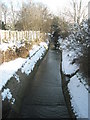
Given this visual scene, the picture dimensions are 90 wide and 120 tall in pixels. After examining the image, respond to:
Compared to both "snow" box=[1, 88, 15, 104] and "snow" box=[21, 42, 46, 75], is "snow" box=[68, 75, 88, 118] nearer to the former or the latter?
"snow" box=[1, 88, 15, 104]

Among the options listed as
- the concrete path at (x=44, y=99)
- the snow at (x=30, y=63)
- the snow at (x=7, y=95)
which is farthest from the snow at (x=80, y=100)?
the snow at (x=30, y=63)

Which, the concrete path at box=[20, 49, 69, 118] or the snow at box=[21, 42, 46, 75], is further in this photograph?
the snow at box=[21, 42, 46, 75]

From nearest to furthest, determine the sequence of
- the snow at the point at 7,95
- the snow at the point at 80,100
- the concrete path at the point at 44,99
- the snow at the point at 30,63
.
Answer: the snow at the point at 80,100 → the snow at the point at 7,95 → the concrete path at the point at 44,99 → the snow at the point at 30,63

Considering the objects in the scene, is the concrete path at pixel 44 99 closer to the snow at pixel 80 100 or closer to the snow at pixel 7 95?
the snow at pixel 7 95

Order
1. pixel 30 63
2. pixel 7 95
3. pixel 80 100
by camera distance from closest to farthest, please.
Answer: pixel 80 100 < pixel 7 95 < pixel 30 63

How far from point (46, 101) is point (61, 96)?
1.00 meters

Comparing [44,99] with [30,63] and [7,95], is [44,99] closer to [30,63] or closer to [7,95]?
[7,95]

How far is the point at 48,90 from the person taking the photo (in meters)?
12.8

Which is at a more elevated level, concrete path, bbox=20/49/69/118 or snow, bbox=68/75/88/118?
snow, bbox=68/75/88/118

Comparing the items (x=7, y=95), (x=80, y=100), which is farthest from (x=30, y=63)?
(x=80, y=100)

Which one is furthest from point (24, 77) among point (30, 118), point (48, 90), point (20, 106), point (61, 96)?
point (30, 118)

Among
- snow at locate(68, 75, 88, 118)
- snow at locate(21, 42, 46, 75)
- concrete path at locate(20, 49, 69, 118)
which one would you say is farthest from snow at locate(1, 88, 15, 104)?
snow at locate(21, 42, 46, 75)

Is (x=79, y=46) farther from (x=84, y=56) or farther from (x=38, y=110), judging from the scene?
(x=38, y=110)

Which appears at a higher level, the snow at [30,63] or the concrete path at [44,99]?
the snow at [30,63]
